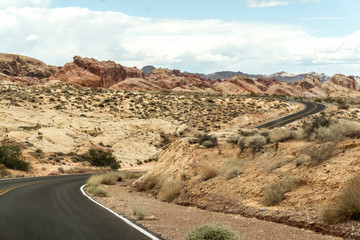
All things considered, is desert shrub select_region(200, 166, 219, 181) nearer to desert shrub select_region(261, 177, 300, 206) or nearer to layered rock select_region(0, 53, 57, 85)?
desert shrub select_region(261, 177, 300, 206)

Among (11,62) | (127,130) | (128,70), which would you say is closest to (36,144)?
(127,130)

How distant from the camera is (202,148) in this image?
59.5 feet

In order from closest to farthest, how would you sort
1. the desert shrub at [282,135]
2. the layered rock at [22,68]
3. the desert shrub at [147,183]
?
the desert shrub at [282,135], the desert shrub at [147,183], the layered rock at [22,68]

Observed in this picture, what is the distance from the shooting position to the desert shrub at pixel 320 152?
11.4 meters

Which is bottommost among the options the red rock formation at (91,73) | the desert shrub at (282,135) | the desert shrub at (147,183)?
the desert shrub at (147,183)

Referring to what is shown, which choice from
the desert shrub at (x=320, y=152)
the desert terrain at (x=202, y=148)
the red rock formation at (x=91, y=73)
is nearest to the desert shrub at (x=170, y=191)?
the desert terrain at (x=202, y=148)

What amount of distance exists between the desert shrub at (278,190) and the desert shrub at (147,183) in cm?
826

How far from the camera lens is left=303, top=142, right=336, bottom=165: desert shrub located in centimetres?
1138

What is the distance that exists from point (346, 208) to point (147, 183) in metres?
12.3

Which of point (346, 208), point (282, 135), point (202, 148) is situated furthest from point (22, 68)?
point (346, 208)

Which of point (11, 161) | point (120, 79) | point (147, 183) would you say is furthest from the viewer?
point (120, 79)

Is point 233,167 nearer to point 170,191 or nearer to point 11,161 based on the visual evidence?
point 170,191

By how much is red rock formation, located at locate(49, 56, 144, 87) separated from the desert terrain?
77cm

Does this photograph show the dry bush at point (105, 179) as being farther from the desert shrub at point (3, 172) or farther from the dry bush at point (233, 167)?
the dry bush at point (233, 167)
